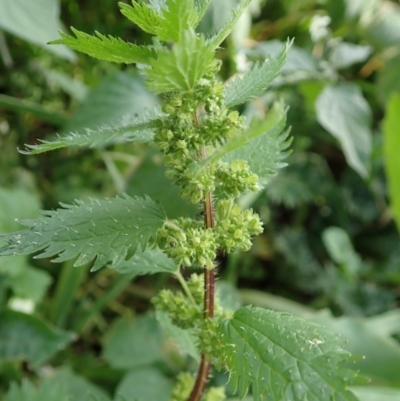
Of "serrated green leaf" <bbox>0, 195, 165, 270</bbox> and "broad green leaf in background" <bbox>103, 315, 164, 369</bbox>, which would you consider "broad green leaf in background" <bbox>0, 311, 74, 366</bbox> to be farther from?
"serrated green leaf" <bbox>0, 195, 165, 270</bbox>

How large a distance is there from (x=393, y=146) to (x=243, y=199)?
28 cm

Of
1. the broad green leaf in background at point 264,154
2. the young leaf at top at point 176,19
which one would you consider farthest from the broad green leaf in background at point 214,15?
the young leaf at top at point 176,19

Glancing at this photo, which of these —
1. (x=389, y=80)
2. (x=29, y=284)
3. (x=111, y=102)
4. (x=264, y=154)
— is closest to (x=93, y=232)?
(x=264, y=154)

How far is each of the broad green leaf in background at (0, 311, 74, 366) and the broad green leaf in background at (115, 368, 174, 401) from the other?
0.12m

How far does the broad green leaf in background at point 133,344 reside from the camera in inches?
33.7

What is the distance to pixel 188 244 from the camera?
36 centimetres

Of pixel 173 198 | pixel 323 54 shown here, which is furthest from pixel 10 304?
pixel 323 54

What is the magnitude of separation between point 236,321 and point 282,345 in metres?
0.05

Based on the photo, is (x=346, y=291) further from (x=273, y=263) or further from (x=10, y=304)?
(x=10, y=304)

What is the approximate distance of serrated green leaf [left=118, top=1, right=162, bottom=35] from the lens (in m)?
0.32

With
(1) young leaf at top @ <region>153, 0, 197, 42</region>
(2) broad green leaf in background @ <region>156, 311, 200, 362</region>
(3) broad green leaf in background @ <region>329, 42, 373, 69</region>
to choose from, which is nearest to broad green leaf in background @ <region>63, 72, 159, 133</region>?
(3) broad green leaf in background @ <region>329, 42, 373, 69</region>

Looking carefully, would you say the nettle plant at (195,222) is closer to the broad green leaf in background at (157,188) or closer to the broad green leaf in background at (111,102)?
the broad green leaf in background at (157,188)

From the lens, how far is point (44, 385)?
647mm

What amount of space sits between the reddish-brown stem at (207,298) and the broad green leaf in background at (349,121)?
24.2 inches
